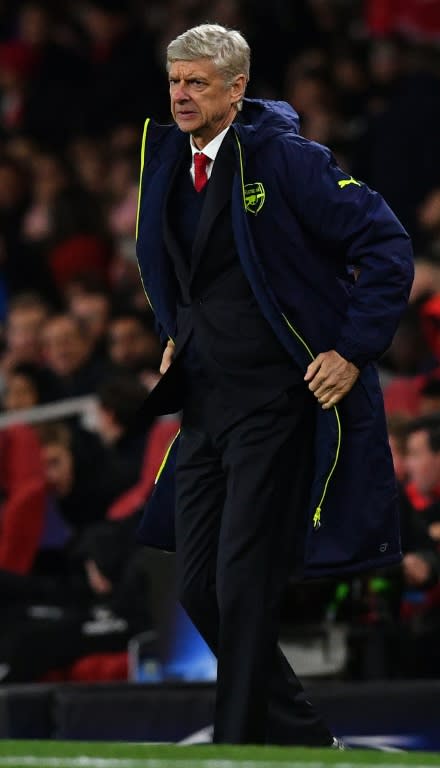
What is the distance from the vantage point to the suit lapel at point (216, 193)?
5.10m

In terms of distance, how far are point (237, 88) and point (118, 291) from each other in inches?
247

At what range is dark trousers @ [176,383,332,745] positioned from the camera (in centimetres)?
502

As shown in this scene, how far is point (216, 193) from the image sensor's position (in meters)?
5.11

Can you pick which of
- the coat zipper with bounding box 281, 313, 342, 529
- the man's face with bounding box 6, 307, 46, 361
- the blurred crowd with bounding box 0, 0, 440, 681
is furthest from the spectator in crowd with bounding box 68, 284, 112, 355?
the coat zipper with bounding box 281, 313, 342, 529

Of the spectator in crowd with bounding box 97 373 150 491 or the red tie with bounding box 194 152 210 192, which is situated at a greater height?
the red tie with bounding box 194 152 210 192

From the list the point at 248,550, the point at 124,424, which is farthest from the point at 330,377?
the point at 124,424

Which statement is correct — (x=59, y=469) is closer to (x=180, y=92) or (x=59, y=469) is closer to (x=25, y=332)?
(x=25, y=332)

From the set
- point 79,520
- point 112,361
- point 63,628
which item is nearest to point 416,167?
point 112,361

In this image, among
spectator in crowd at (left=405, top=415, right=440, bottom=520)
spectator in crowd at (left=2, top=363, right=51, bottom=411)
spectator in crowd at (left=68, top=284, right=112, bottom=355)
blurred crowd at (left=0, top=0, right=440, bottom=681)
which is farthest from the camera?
spectator in crowd at (left=68, top=284, right=112, bottom=355)

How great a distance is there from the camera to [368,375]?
5184 millimetres

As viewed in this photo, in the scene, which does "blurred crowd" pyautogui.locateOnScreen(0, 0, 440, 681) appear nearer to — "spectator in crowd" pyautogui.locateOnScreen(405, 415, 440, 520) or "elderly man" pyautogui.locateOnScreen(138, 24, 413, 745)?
"spectator in crowd" pyautogui.locateOnScreen(405, 415, 440, 520)

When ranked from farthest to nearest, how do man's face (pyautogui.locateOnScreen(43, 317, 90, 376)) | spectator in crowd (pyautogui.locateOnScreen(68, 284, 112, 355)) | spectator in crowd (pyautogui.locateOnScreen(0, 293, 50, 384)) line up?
spectator in crowd (pyautogui.locateOnScreen(0, 293, 50, 384)) < spectator in crowd (pyautogui.locateOnScreen(68, 284, 112, 355)) < man's face (pyautogui.locateOnScreen(43, 317, 90, 376))

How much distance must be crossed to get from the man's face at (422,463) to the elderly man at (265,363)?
2297 millimetres

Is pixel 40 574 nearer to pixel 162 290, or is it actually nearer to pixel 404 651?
pixel 404 651
